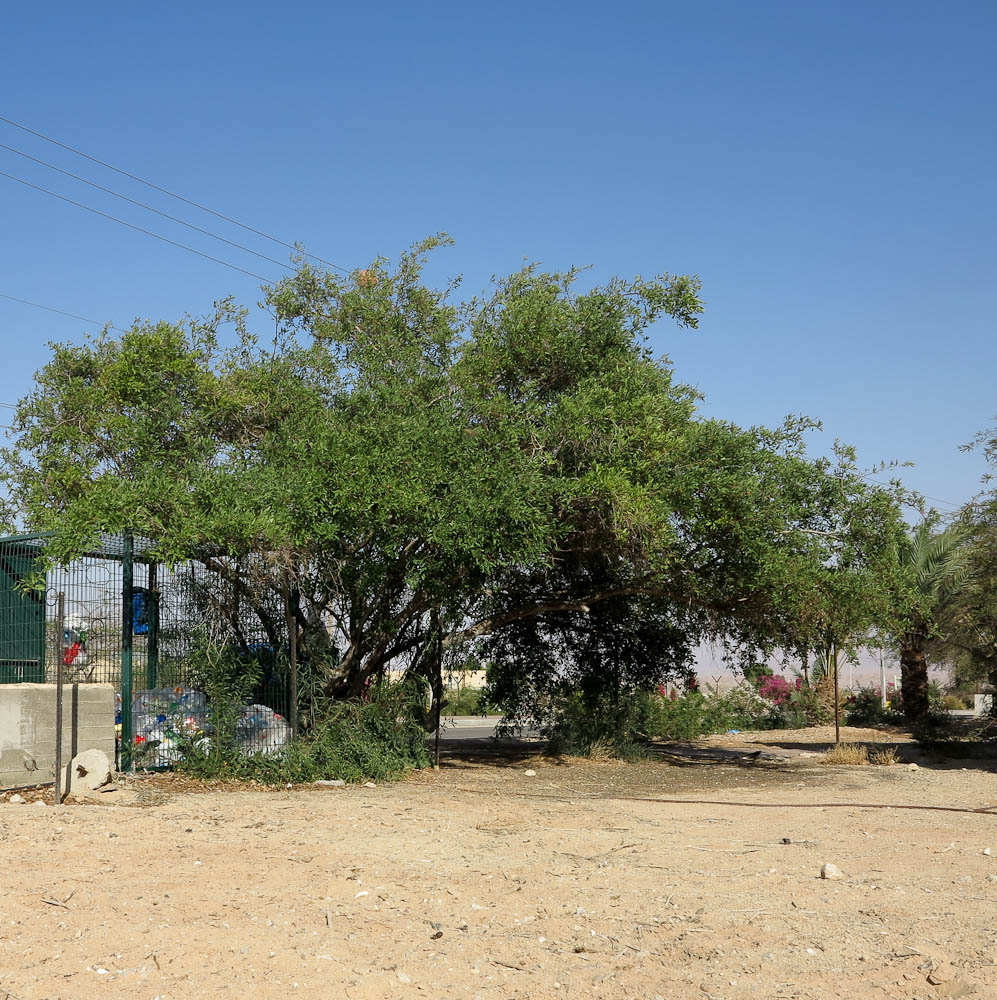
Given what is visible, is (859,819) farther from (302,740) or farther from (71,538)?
(71,538)

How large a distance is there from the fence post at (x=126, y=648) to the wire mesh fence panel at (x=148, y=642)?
15mm

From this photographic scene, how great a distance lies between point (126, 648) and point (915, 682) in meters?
20.2

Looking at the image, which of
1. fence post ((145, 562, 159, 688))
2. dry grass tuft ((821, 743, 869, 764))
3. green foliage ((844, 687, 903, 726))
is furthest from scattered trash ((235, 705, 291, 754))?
green foliage ((844, 687, 903, 726))

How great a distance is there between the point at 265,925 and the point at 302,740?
7202 millimetres

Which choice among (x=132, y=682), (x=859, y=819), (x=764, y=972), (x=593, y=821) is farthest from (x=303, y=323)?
(x=764, y=972)

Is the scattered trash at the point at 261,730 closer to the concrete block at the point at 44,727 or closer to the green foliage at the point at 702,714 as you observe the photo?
the concrete block at the point at 44,727

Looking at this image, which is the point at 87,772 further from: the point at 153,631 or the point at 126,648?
the point at 153,631

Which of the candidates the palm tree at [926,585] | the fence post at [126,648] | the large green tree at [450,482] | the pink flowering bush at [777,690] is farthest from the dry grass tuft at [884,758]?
the fence post at [126,648]

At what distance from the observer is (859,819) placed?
10547 millimetres

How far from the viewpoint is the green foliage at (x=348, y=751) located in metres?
12.2

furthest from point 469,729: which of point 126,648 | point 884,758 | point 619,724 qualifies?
point 126,648

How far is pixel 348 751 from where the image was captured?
1304 cm

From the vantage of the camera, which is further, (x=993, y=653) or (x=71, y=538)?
(x=993, y=653)

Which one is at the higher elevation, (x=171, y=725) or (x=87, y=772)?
(x=171, y=725)
